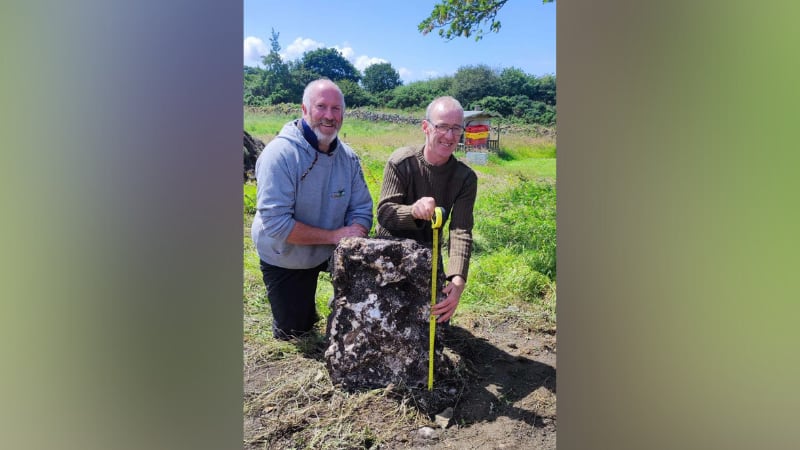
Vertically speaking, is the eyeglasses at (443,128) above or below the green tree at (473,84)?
below

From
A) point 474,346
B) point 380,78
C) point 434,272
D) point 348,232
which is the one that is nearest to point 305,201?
point 348,232

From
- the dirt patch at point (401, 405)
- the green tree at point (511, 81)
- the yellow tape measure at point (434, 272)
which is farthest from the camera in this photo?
the green tree at point (511, 81)

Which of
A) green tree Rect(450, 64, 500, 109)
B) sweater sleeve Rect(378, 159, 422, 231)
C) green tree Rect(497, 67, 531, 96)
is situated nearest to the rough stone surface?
sweater sleeve Rect(378, 159, 422, 231)

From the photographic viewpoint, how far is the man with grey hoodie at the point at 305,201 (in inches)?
127

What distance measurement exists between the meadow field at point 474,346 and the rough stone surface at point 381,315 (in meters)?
0.11

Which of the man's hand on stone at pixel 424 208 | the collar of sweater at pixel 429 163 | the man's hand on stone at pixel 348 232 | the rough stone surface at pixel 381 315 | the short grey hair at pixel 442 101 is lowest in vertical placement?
the rough stone surface at pixel 381 315

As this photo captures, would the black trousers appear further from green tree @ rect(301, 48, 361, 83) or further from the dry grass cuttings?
green tree @ rect(301, 48, 361, 83)

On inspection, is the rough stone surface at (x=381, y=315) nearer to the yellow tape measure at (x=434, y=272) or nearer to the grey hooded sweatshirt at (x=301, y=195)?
the yellow tape measure at (x=434, y=272)

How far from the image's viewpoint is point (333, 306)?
3.27 m

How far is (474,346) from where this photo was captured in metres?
3.52

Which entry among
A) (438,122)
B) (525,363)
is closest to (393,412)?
(525,363)

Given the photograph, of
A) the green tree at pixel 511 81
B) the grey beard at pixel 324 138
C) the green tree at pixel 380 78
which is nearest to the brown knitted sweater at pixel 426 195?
the grey beard at pixel 324 138

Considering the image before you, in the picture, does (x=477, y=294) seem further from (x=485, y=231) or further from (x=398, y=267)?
(x=398, y=267)

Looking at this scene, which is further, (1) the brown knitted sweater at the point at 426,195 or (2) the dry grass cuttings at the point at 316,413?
(1) the brown knitted sweater at the point at 426,195
